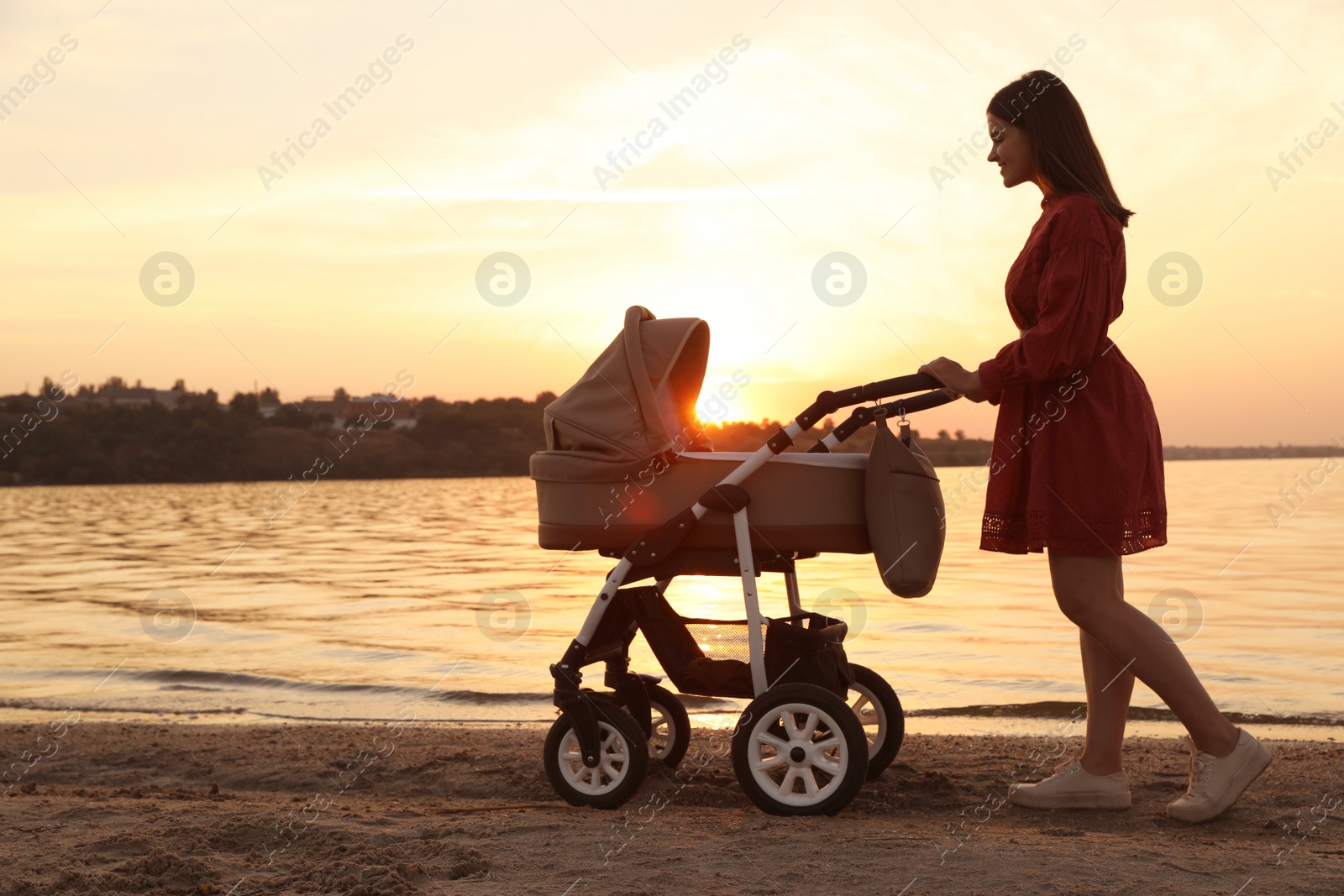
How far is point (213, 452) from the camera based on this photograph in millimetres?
50406

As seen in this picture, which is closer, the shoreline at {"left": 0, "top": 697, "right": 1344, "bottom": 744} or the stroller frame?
the stroller frame

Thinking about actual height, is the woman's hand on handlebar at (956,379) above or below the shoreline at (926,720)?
above

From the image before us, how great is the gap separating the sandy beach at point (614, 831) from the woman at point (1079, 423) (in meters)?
0.44

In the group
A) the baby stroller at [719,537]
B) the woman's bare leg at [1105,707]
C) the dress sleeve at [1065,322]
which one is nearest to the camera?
the dress sleeve at [1065,322]

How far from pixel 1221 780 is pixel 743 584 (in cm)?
150

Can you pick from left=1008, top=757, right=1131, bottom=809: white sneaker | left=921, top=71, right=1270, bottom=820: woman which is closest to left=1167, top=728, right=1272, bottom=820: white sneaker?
left=921, top=71, right=1270, bottom=820: woman

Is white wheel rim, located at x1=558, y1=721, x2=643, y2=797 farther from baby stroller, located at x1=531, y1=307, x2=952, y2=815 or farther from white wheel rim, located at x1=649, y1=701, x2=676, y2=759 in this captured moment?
white wheel rim, located at x1=649, y1=701, x2=676, y2=759

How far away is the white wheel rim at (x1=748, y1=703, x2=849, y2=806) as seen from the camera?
3.35 m

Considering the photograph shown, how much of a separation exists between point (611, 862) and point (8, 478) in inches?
2496

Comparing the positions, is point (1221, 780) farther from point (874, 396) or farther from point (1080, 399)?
point (874, 396)

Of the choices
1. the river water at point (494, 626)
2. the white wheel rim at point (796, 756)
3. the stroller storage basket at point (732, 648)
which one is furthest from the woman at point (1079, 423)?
the river water at point (494, 626)

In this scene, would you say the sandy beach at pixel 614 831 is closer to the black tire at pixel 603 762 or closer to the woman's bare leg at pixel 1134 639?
the black tire at pixel 603 762

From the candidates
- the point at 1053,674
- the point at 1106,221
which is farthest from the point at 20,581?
the point at 1106,221

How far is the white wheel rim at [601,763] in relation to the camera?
11.8 feet
